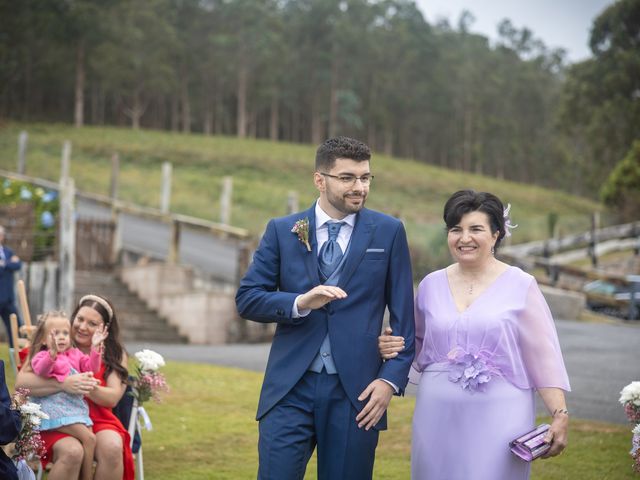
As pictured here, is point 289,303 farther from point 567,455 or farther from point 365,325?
point 567,455

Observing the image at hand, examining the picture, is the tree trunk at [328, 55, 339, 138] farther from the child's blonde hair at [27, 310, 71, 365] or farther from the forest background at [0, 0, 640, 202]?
the child's blonde hair at [27, 310, 71, 365]

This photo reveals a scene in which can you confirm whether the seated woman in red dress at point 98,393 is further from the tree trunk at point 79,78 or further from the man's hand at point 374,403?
the tree trunk at point 79,78

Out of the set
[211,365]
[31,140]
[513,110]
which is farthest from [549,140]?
[211,365]

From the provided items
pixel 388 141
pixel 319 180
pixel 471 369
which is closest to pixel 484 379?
Result: pixel 471 369

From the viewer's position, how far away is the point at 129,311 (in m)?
19.3

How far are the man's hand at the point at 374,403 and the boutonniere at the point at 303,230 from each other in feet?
2.30

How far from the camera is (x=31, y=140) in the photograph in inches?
1962

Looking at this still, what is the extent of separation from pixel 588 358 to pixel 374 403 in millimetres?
11090

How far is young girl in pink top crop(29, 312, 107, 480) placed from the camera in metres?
5.62

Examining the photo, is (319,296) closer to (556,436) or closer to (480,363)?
(480,363)

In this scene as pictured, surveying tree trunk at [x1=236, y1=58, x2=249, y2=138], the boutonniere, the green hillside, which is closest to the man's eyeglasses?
the boutonniere

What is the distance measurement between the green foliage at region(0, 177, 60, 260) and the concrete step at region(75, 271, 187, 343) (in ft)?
3.63

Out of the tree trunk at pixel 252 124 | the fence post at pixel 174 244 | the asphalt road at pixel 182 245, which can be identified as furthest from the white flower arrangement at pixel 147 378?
the tree trunk at pixel 252 124

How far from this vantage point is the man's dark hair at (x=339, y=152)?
430cm
